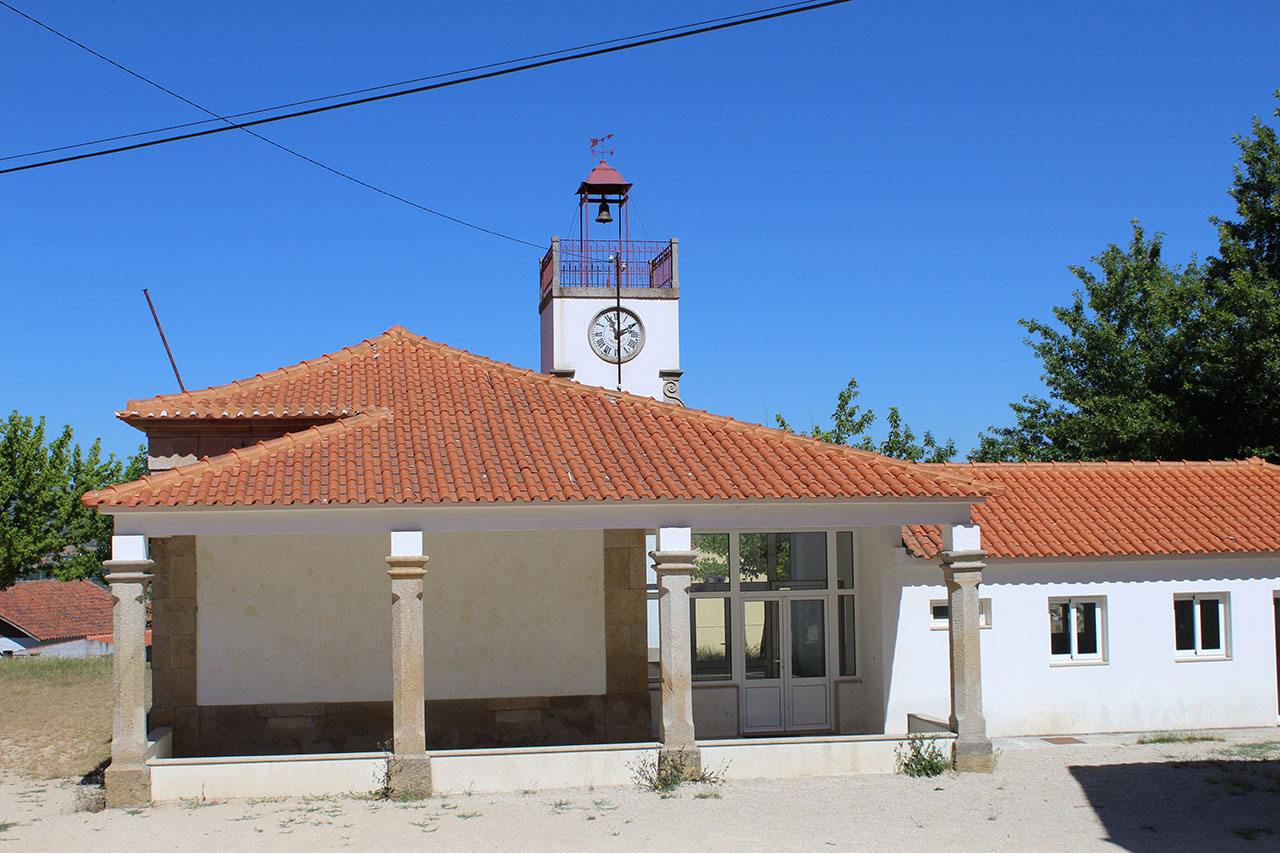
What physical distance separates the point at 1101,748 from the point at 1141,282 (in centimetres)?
1714

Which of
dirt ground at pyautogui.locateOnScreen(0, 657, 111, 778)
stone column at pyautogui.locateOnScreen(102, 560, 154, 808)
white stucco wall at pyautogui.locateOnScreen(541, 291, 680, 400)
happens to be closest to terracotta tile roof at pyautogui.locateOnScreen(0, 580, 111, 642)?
dirt ground at pyautogui.locateOnScreen(0, 657, 111, 778)

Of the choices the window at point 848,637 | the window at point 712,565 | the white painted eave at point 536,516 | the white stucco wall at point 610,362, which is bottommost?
the window at point 848,637

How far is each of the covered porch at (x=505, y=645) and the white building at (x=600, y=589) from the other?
1.3 inches

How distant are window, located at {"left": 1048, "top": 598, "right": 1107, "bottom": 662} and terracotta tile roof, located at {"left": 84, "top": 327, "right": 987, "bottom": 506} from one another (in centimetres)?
A: 385

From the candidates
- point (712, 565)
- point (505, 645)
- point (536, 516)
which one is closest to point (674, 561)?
point (536, 516)

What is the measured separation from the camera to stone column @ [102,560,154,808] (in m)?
11.2

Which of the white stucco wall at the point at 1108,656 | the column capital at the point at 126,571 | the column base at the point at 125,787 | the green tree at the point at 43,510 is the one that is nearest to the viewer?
the column base at the point at 125,787

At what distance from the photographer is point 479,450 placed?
12.9 metres

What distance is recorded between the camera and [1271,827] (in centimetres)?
995

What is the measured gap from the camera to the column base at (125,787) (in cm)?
1121

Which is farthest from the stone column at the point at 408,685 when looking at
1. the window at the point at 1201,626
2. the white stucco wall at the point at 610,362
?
the white stucco wall at the point at 610,362

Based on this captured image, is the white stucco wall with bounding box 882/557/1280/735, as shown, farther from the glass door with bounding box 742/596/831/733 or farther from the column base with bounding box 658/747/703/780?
the column base with bounding box 658/747/703/780

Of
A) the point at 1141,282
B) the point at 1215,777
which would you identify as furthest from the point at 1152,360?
the point at 1215,777

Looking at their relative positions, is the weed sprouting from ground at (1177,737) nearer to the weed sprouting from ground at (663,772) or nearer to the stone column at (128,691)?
the weed sprouting from ground at (663,772)
